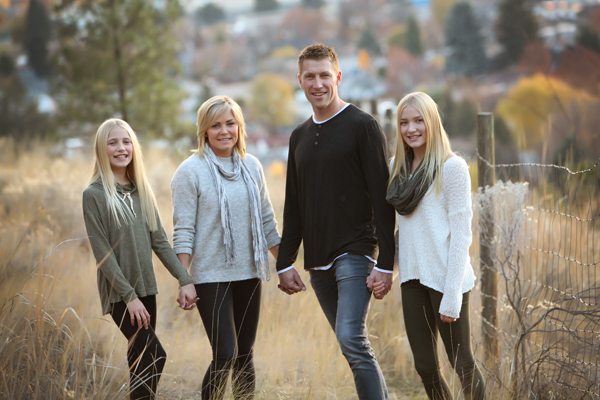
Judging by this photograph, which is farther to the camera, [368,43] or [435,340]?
[368,43]

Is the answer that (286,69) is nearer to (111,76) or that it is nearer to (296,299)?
(111,76)

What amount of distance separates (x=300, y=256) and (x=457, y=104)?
155 feet

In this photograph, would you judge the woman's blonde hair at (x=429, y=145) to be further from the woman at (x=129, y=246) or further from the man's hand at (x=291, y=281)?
the woman at (x=129, y=246)

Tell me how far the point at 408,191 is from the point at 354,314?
2.02ft

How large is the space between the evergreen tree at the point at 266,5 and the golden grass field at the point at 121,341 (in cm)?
14332

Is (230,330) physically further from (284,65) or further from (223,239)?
(284,65)

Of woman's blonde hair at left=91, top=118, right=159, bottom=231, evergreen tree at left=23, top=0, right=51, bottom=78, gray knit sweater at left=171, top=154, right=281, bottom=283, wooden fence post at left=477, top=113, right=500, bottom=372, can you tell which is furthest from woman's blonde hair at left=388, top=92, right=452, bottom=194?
evergreen tree at left=23, top=0, right=51, bottom=78

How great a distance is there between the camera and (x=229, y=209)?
2.81 metres

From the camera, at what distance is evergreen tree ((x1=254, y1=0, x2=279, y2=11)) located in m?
140

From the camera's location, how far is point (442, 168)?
249 cm

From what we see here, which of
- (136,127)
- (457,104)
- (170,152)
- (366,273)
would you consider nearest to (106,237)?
(366,273)

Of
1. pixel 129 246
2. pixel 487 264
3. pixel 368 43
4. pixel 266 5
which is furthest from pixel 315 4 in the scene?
pixel 129 246

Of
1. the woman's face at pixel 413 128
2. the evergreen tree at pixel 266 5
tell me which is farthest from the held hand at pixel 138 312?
the evergreen tree at pixel 266 5

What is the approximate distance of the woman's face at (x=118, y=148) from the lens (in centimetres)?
269
